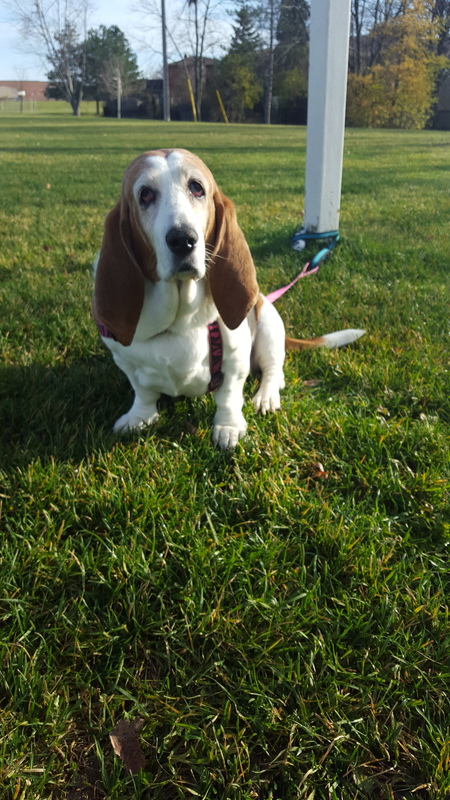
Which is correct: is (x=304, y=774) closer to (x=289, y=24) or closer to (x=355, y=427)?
(x=355, y=427)

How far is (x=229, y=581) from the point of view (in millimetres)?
1760

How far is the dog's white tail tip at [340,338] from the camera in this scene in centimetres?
343

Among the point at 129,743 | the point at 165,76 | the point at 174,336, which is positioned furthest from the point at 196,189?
the point at 165,76

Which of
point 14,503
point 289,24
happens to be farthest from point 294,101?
point 14,503

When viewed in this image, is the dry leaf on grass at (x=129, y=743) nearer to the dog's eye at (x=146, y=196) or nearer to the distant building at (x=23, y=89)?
the dog's eye at (x=146, y=196)

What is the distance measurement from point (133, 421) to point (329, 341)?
57.9 inches

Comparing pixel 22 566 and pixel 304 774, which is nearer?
pixel 304 774

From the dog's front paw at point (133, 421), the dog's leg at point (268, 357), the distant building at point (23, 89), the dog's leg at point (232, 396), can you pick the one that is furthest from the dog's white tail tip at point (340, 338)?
the distant building at point (23, 89)

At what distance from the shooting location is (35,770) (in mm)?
1282

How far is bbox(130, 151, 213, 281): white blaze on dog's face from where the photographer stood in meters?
1.96

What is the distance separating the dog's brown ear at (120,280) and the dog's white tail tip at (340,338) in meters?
1.59

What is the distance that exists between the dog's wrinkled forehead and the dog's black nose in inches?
10.8

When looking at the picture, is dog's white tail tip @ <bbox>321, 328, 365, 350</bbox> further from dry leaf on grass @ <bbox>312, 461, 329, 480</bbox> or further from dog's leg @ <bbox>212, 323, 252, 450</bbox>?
dry leaf on grass @ <bbox>312, 461, 329, 480</bbox>

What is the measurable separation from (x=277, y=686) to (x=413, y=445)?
133 centimetres
